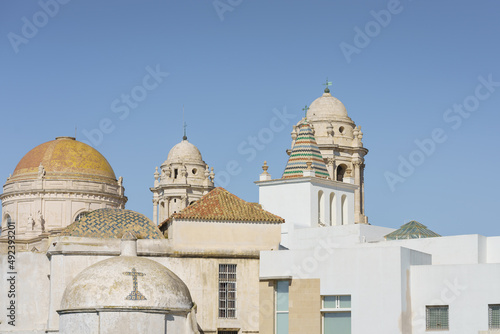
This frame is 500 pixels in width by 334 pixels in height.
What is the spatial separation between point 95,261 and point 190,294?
389 centimetres

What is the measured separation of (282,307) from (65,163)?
136 feet

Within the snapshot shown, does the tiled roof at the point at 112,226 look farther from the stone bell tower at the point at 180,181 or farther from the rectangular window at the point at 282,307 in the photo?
the stone bell tower at the point at 180,181

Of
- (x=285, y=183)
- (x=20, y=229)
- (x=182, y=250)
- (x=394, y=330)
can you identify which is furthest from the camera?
(x=20, y=229)

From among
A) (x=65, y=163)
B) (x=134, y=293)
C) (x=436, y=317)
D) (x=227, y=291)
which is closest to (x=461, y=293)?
(x=436, y=317)

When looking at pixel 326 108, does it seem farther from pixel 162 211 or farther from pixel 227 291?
pixel 227 291

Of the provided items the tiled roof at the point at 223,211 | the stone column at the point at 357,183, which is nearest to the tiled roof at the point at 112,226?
the tiled roof at the point at 223,211

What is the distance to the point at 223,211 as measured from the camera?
131 ft

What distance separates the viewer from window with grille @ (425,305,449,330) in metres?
34.2

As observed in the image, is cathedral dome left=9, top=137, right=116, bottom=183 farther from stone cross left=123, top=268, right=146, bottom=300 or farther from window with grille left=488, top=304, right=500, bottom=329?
window with grille left=488, top=304, right=500, bottom=329

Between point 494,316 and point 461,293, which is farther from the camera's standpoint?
point 461,293

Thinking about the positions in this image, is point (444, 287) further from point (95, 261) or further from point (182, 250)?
point (95, 261)

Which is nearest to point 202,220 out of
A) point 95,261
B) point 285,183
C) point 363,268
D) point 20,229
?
point 95,261

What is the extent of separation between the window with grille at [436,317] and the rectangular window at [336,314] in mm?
2800

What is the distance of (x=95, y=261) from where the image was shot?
3822 centimetres
